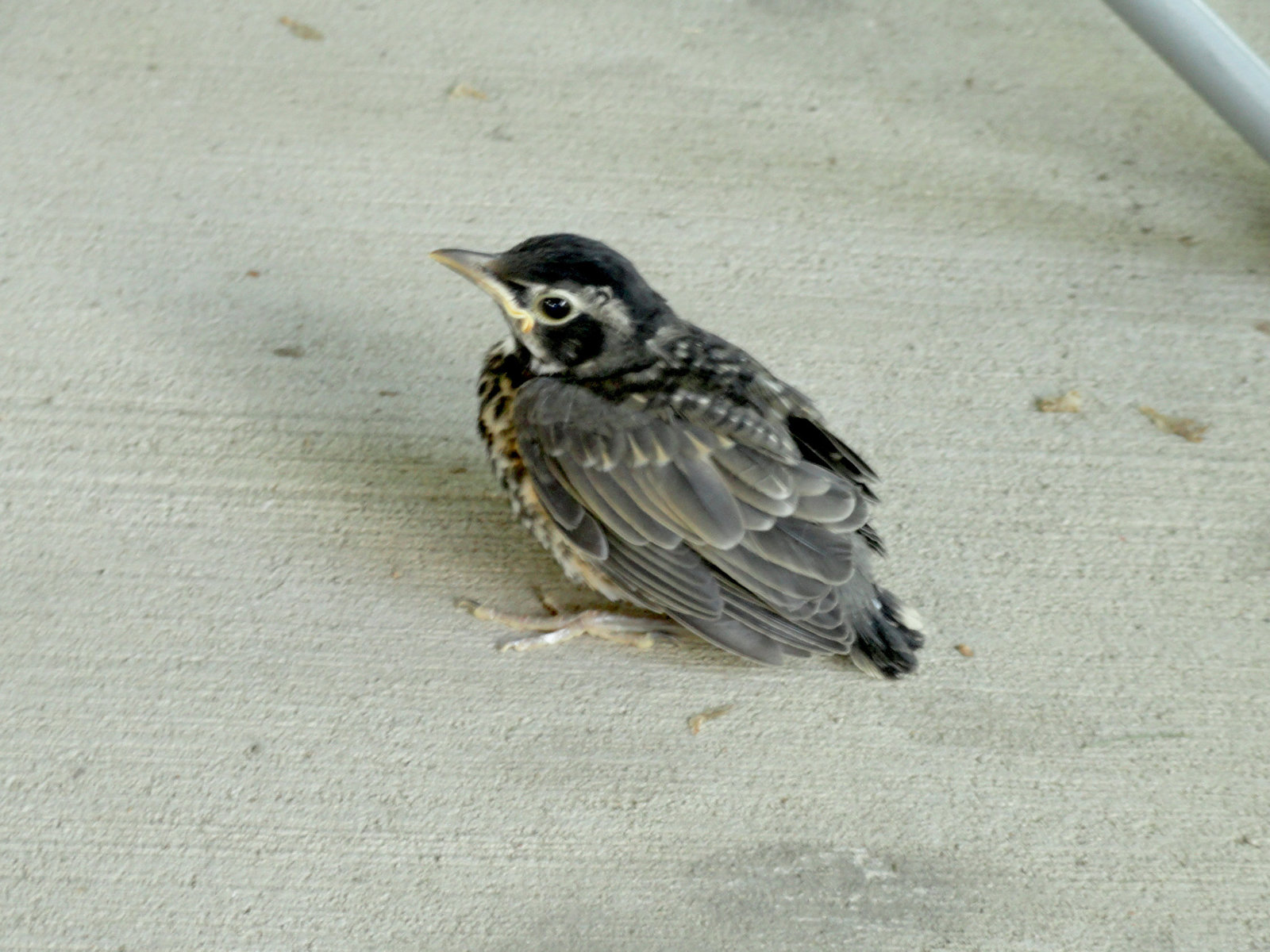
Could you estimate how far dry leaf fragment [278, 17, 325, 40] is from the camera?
165 inches

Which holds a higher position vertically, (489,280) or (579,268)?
(579,268)

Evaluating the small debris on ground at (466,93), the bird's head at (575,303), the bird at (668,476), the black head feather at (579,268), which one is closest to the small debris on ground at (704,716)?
the bird at (668,476)

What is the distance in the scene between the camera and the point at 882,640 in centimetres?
271

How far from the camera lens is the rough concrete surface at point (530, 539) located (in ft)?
7.95

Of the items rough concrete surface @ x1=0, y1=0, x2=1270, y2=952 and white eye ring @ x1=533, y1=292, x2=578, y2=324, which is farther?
white eye ring @ x1=533, y1=292, x2=578, y2=324

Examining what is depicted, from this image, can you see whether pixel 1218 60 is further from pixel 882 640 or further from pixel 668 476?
pixel 668 476

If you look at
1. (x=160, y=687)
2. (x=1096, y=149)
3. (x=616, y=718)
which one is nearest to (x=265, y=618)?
(x=160, y=687)

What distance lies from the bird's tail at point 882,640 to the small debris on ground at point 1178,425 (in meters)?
1.09

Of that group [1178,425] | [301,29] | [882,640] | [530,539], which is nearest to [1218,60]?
[1178,425]

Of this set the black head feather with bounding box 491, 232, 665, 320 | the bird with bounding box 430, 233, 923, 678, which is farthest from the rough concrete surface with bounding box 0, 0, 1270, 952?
the black head feather with bounding box 491, 232, 665, 320

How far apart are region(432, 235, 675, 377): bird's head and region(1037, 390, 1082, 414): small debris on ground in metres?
1.20

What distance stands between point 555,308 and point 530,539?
24.8 inches

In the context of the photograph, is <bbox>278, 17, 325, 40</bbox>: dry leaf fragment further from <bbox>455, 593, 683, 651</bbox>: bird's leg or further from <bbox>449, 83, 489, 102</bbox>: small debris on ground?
<bbox>455, 593, 683, 651</bbox>: bird's leg

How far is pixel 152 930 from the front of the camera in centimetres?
227
